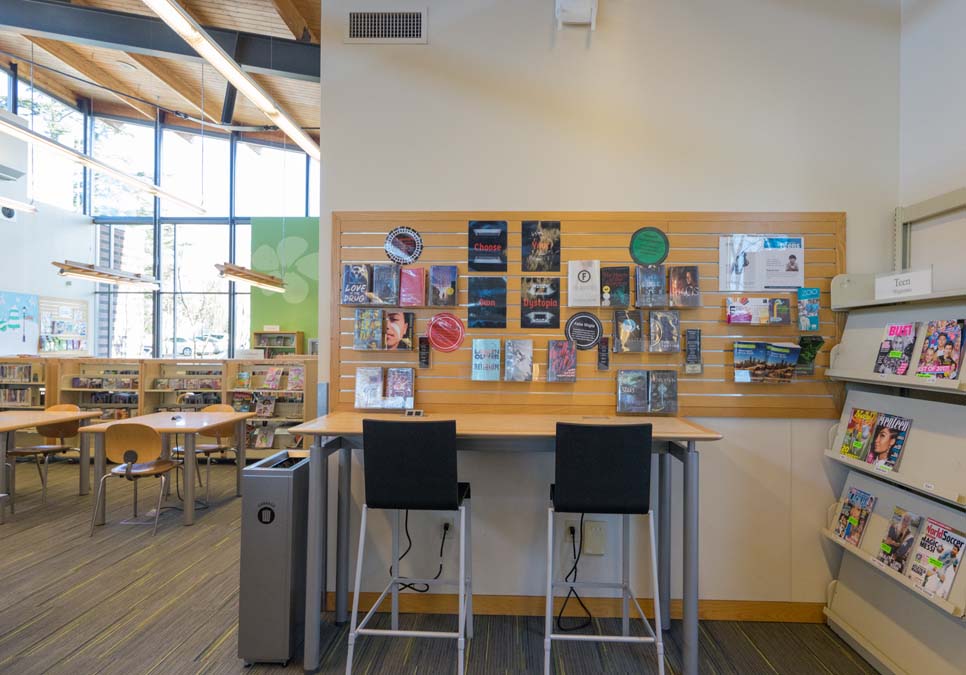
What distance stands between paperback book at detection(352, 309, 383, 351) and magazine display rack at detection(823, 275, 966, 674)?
2.38 meters

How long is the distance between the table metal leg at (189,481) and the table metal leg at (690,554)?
→ 3.74 m

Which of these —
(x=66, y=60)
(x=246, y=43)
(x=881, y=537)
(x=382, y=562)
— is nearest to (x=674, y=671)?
(x=881, y=537)

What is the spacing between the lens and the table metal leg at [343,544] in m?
2.43

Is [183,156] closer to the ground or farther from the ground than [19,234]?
farther from the ground

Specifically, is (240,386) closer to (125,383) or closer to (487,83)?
(125,383)

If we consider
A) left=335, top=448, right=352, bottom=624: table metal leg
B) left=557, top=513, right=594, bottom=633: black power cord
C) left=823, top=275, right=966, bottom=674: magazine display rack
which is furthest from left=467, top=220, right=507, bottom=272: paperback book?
left=823, top=275, right=966, bottom=674: magazine display rack

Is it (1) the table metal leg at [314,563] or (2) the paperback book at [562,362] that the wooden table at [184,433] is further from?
(2) the paperback book at [562,362]

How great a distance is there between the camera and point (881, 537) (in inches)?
83.3

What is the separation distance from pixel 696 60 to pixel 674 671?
10.1 feet

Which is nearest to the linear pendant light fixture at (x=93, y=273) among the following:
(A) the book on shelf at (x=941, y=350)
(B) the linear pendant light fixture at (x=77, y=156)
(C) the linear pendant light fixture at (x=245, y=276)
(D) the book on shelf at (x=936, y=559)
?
(B) the linear pendant light fixture at (x=77, y=156)

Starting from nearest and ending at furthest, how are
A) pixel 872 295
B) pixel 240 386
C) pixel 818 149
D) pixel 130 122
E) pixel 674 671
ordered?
pixel 674 671, pixel 872 295, pixel 818 149, pixel 240 386, pixel 130 122

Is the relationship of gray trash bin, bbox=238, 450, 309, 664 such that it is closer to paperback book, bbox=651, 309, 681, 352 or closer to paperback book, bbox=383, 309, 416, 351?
paperback book, bbox=383, 309, 416, 351

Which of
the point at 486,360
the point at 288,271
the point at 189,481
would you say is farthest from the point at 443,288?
the point at 288,271

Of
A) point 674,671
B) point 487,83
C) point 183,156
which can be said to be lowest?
point 674,671
